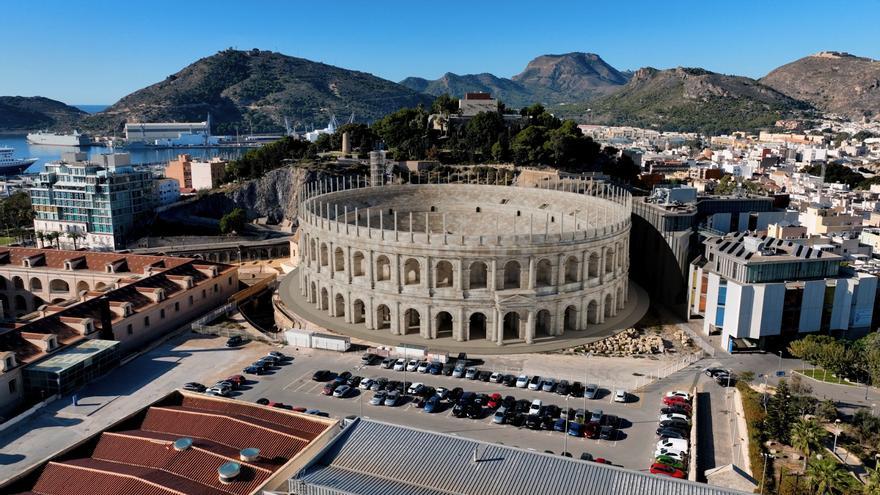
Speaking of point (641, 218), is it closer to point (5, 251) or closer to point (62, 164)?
point (5, 251)

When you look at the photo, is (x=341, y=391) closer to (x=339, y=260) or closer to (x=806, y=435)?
(x=339, y=260)

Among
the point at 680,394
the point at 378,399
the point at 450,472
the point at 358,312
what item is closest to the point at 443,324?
the point at 358,312

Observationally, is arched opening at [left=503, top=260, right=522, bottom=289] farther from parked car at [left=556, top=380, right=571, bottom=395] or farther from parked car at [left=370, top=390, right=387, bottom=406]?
parked car at [left=370, top=390, right=387, bottom=406]

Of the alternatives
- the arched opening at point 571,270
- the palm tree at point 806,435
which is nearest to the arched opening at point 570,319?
the arched opening at point 571,270

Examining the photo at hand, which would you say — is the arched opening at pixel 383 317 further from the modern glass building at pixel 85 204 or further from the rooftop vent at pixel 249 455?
the modern glass building at pixel 85 204

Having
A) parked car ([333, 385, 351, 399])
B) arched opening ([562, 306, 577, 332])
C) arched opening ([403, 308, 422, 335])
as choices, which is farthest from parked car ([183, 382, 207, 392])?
arched opening ([562, 306, 577, 332])

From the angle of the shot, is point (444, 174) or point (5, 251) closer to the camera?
point (5, 251)

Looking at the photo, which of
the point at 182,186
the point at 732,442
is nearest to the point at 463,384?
the point at 732,442
